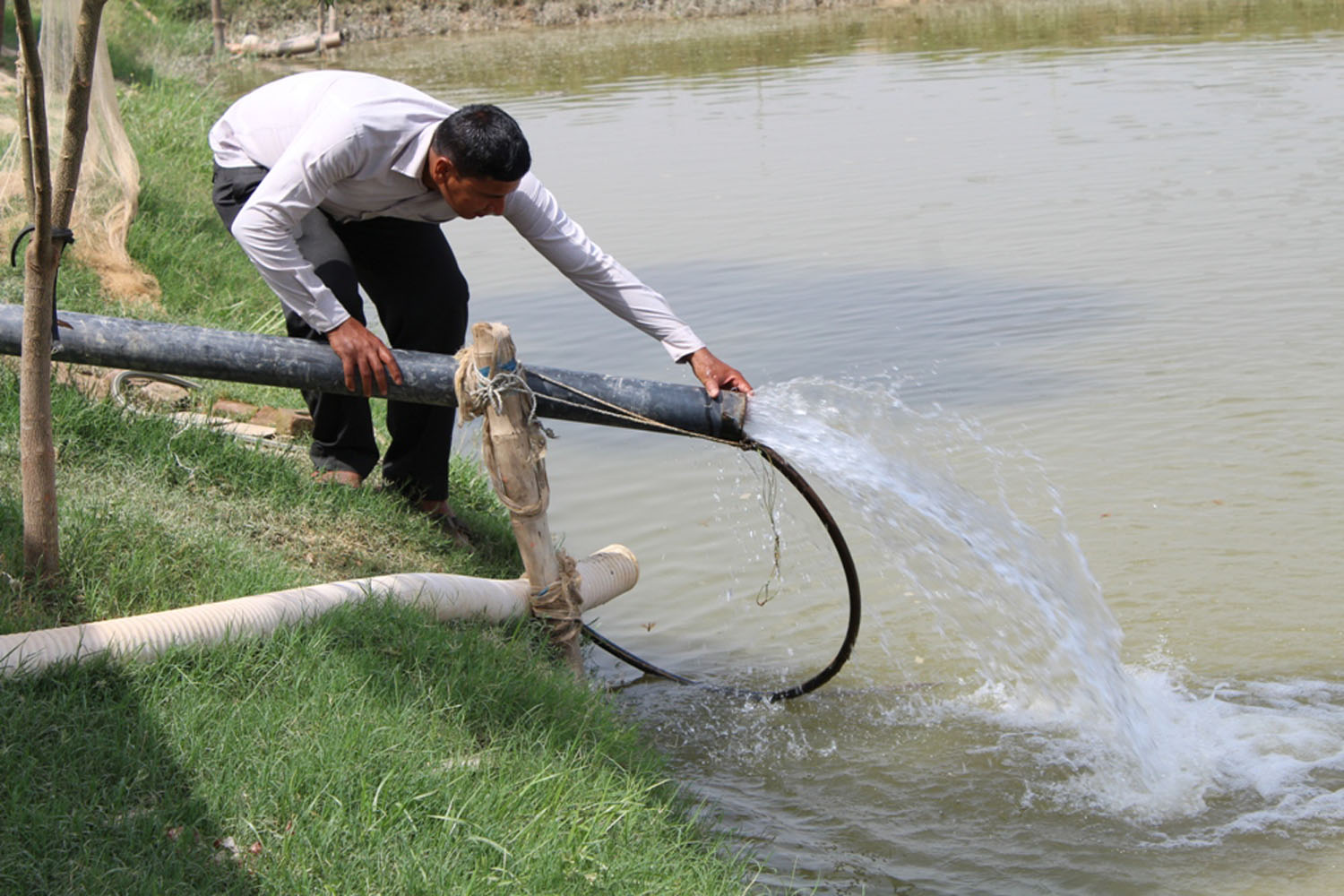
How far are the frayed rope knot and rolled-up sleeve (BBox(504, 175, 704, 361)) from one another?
2.65 ft

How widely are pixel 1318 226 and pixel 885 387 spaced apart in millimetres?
4548

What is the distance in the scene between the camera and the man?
4.06 metres

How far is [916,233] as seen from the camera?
36.9 ft

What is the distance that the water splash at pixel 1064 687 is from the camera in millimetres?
4125

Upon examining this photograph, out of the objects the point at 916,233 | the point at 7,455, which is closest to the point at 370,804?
the point at 7,455

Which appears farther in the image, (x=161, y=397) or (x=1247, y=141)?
(x=1247, y=141)

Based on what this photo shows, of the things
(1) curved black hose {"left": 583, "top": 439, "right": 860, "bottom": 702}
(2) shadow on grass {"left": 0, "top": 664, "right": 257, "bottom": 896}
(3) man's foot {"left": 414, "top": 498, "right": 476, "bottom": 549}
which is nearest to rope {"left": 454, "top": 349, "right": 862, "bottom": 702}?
(1) curved black hose {"left": 583, "top": 439, "right": 860, "bottom": 702}

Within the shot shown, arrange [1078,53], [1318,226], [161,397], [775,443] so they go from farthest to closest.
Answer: [1078,53]
[1318,226]
[161,397]
[775,443]

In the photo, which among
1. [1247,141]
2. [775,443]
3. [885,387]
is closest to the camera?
[775,443]

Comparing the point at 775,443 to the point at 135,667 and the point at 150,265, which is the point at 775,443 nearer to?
the point at 135,667

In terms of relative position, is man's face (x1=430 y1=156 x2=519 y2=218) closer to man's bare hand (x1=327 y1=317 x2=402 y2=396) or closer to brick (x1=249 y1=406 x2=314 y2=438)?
man's bare hand (x1=327 y1=317 x2=402 y2=396)

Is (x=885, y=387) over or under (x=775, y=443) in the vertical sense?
under

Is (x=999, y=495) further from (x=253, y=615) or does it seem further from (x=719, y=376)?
(x=253, y=615)

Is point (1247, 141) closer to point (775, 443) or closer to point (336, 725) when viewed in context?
point (775, 443)
